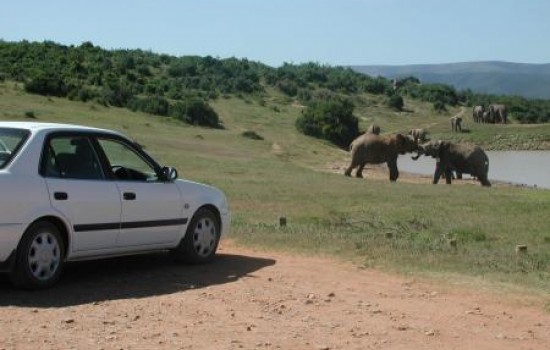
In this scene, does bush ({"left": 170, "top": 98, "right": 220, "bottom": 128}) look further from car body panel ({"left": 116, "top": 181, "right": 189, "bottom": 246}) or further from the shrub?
car body panel ({"left": 116, "top": 181, "right": 189, "bottom": 246})

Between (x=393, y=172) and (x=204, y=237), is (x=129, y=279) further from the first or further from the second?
(x=393, y=172)

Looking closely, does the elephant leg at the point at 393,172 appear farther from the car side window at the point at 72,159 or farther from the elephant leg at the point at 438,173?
the car side window at the point at 72,159

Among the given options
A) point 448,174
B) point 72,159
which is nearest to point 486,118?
point 448,174

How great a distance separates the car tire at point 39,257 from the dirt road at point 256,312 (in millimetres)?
118

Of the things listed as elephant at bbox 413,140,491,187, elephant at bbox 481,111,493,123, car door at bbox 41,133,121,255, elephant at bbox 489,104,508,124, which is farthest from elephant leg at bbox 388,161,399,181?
elephant at bbox 489,104,508,124

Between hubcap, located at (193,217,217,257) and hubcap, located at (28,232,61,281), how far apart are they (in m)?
2.18

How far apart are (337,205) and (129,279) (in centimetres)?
1024

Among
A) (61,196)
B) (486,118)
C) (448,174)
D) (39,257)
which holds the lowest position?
(448,174)

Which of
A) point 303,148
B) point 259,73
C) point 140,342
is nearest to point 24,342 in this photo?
point 140,342

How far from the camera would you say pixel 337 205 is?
19.7 m

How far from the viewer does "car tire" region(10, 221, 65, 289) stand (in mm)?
8648

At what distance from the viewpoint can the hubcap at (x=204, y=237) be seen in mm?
10922

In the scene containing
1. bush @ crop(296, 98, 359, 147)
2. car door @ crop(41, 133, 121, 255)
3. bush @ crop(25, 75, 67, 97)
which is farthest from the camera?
bush @ crop(296, 98, 359, 147)

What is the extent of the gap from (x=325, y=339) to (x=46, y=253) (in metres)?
2.87
